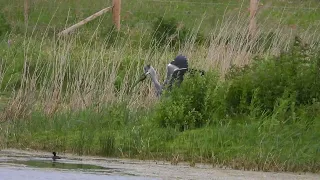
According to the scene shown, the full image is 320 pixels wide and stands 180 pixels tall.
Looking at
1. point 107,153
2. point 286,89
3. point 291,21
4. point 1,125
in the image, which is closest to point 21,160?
point 107,153

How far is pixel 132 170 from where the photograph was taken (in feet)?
36.9

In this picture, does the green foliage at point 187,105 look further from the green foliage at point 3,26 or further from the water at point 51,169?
the green foliage at point 3,26

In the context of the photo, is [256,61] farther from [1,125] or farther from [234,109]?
[1,125]

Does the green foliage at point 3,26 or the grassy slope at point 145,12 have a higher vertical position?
the grassy slope at point 145,12

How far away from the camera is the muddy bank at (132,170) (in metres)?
10.7

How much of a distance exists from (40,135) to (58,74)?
171 cm

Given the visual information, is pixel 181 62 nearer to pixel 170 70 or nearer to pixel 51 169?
pixel 170 70

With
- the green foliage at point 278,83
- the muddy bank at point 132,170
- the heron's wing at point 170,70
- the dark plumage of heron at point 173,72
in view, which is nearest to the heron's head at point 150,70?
the dark plumage of heron at point 173,72

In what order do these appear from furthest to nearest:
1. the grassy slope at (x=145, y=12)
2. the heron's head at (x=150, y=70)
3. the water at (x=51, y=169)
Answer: the grassy slope at (x=145, y=12) → the heron's head at (x=150, y=70) → the water at (x=51, y=169)

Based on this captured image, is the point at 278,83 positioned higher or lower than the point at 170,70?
lower

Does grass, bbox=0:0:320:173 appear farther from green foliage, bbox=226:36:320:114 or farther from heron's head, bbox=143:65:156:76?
heron's head, bbox=143:65:156:76

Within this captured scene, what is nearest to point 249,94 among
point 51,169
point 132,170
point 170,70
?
point 170,70

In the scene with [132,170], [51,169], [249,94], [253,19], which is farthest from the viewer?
[253,19]

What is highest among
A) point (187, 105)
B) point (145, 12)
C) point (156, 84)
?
point (145, 12)
